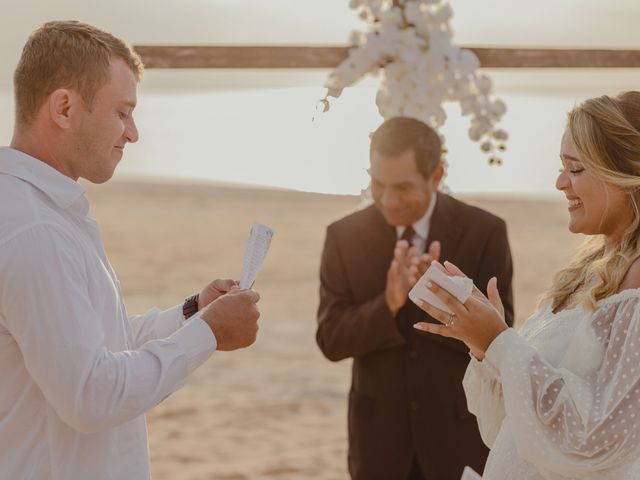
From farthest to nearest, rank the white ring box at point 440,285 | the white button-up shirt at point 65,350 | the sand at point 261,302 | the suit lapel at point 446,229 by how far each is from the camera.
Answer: the sand at point 261,302, the suit lapel at point 446,229, the white ring box at point 440,285, the white button-up shirt at point 65,350

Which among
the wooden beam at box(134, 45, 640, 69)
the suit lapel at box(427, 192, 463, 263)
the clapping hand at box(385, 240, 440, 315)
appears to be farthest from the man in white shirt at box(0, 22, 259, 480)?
the wooden beam at box(134, 45, 640, 69)

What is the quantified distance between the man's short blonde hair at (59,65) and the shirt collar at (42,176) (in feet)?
0.30

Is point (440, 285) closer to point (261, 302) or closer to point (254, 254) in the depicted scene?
point (254, 254)

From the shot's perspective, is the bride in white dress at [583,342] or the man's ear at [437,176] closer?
the bride in white dress at [583,342]

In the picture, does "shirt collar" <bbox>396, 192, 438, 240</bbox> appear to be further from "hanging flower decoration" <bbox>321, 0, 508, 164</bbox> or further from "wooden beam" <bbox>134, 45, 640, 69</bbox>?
"wooden beam" <bbox>134, 45, 640, 69</bbox>

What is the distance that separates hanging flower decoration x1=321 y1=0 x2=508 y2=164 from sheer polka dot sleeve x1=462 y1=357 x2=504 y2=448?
166cm

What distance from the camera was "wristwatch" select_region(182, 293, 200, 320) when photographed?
2.91m

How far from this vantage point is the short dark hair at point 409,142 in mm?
4258

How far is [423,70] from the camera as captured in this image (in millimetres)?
4398

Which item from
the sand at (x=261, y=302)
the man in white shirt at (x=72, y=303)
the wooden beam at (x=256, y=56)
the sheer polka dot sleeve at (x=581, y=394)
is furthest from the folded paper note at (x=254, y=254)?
the wooden beam at (x=256, y=56)

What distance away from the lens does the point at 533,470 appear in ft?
8.90

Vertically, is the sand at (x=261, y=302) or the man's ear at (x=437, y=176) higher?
the man's ear at (x=437, y=176)

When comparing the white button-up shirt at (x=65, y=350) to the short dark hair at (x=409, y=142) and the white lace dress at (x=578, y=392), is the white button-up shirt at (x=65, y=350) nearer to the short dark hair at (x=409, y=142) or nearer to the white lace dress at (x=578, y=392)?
the white lace dress at (x=578, y=392)

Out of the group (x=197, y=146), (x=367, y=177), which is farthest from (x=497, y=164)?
(x=197, y=146)
